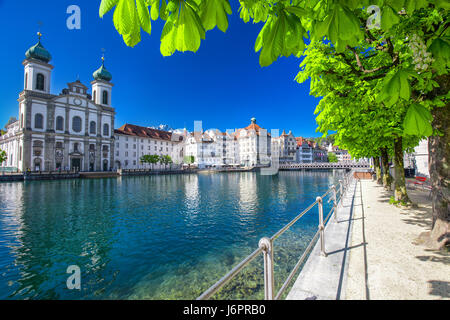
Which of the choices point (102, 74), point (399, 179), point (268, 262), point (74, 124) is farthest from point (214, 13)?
point (102, 74)

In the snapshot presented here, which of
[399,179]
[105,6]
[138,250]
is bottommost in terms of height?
[138,250]

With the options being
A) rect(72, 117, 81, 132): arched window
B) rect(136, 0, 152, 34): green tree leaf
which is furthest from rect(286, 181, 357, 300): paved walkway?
rect(72, 117, 81, 132): arched window

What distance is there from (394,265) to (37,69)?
7618cm

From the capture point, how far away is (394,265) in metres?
4.46

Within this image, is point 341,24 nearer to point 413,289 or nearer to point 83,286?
point 413,289

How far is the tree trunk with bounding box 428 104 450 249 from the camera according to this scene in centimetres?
514

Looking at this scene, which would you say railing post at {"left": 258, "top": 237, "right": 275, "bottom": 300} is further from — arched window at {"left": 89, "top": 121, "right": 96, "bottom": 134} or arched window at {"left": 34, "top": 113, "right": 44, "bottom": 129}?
arched window at {"left": 89, "top": 121, "right": 96, "bottom": 134}

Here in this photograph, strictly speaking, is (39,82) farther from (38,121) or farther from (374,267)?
(374,267)

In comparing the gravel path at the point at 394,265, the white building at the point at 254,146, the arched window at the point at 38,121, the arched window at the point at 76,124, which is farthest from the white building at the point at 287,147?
the gravel path at the point at 394,265

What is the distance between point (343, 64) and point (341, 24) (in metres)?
4.85

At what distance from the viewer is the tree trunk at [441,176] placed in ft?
16.9

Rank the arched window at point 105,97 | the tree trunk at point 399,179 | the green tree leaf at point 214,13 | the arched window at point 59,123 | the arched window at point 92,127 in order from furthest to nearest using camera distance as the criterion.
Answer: the arched window at point 105,97 → the arched window at point 92,127 → the arched window at point 59,123 → the tree trunk at point 399,179 → the green tree leaf at point 214,13

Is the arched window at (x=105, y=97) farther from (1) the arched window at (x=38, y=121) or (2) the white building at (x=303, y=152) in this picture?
(2) the white building at (x=303, y=152)

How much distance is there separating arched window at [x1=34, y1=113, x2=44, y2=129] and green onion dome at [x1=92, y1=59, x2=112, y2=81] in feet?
73.5
